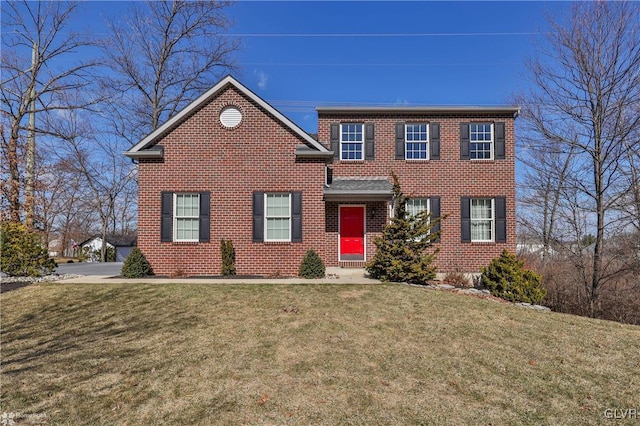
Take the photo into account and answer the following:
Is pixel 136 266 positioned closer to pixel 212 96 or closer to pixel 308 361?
pixel 212 96

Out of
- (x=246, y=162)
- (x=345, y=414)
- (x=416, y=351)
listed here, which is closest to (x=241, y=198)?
(x=246, y=162)

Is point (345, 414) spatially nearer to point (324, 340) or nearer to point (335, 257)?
point (324, 340)

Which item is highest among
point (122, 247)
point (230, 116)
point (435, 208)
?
point (230, 116)

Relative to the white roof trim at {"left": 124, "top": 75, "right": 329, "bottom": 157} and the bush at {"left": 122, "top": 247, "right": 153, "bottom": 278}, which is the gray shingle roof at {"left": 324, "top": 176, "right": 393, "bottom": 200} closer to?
the white roof trim at {"left": 124, "top": 75, "right": 329, "bottom": 157}

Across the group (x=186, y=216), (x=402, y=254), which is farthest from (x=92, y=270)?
(x=402, y=254)

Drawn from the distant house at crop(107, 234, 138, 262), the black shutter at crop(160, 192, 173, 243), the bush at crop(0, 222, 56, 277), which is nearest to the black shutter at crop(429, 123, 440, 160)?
the black shutter at crop(160, 192, 173, 243)

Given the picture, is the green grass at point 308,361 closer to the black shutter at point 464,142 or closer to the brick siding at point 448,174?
the brick siding at point 448,174

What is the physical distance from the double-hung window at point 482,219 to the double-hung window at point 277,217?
7769 millimetres

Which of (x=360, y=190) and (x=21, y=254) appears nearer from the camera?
(x=21, y=254)

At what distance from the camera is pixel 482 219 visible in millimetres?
14094

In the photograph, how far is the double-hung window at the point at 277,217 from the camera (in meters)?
11.7

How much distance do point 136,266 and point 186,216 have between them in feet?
7.31

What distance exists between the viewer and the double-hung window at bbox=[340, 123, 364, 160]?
14539 millimetres

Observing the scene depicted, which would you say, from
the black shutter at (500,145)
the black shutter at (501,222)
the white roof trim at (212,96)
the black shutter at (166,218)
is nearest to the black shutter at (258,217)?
the white roof trim at (212,96)
